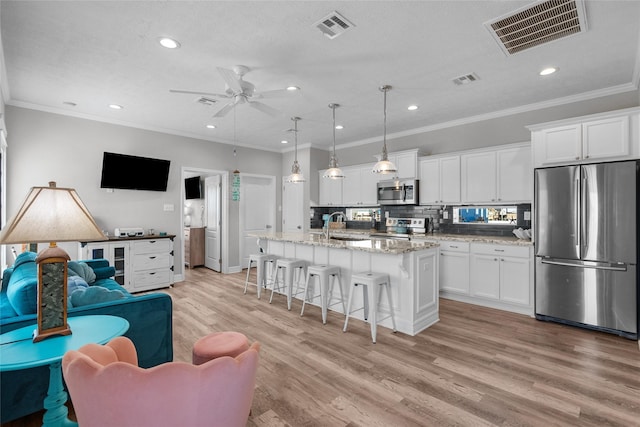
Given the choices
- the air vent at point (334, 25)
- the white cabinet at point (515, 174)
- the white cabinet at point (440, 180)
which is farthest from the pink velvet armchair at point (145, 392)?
the white cabinet at point (440, 180)

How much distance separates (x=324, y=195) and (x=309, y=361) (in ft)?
15.0

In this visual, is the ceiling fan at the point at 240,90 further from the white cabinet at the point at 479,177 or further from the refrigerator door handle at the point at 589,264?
the refrigerator door handle at the point at 589,264

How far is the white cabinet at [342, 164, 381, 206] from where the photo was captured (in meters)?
6.18

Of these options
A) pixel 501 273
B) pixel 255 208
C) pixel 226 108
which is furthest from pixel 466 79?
pixel 255 208

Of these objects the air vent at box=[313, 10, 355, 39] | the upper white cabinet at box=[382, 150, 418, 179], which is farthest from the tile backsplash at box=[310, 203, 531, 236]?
the air vent at box=[313, 10, 355, 39]

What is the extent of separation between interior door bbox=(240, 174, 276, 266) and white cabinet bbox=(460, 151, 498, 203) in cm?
399

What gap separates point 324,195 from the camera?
7.02m

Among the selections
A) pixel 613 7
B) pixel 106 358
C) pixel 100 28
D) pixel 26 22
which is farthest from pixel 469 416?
pixel 26 22

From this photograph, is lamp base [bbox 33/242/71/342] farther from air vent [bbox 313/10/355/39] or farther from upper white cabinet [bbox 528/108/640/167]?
upper white cabinet [bbox 528/108/640/167]

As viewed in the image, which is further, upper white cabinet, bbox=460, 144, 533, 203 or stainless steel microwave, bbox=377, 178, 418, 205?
stainless steel microwave, bbox=377, 178, 418, 205

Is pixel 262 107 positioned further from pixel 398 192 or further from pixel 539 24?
pixel 398 192

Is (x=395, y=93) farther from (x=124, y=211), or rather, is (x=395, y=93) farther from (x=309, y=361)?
(x=124, y=211)

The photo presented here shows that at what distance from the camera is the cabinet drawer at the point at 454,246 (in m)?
4.46

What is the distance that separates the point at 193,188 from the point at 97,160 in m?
2.85
